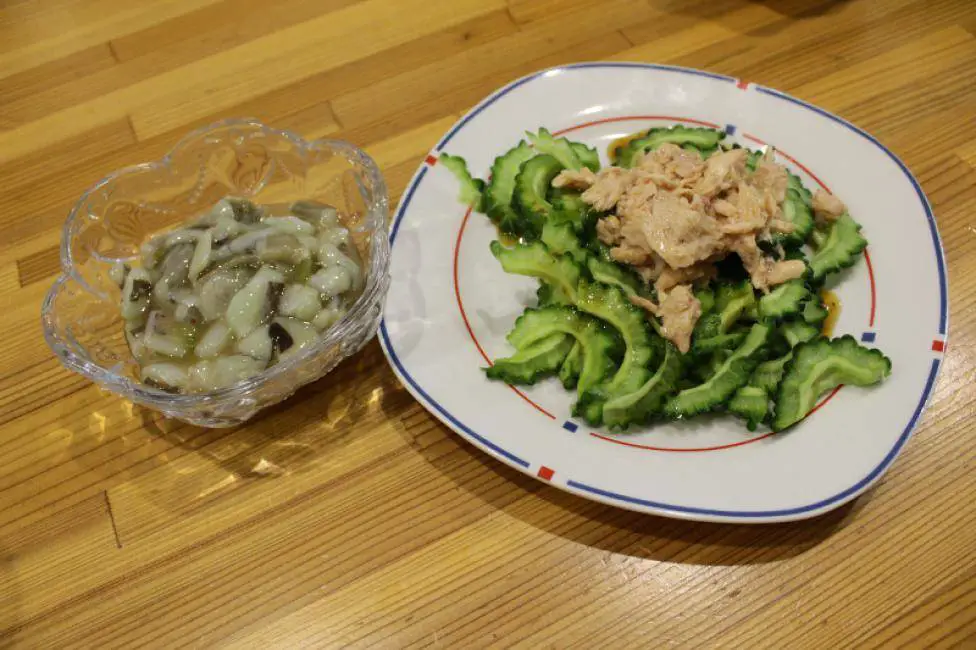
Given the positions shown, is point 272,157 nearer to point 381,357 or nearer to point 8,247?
point 381,357

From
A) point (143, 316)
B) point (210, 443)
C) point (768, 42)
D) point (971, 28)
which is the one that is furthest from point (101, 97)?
point (971, 28)

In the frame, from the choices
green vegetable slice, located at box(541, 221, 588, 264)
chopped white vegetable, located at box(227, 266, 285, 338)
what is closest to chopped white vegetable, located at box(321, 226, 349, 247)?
chopped white vegetable, located at box(227, 266, 285, 338)

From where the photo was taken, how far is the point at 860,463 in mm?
2041

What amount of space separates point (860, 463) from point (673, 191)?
0.97 meters

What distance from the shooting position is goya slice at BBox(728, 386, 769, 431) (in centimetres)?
213

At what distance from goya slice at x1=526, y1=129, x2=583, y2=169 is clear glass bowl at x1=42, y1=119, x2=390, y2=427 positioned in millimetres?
607

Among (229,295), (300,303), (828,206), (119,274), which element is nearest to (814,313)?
(828,206)

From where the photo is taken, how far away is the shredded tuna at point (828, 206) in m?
2.53

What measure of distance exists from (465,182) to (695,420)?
120 centimetres

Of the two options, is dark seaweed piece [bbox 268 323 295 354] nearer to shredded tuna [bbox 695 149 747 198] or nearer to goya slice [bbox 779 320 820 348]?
shredded tuna [bbox 695 149 747 198]

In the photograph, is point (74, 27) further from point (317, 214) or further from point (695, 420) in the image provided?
point (695, 420)

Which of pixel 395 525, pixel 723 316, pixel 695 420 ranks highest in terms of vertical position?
pixel 723 316

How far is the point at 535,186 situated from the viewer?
264 cm

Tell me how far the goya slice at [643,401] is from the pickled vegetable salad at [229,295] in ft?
2.80
